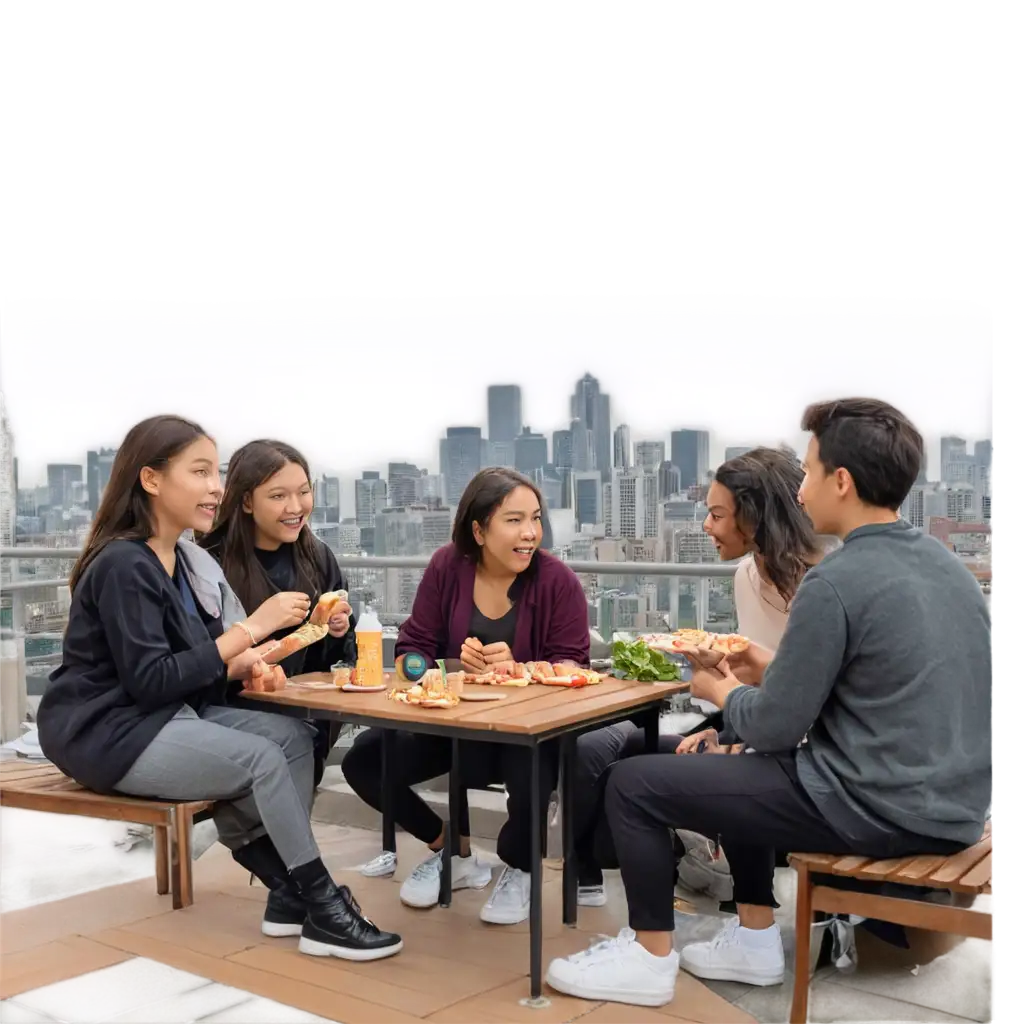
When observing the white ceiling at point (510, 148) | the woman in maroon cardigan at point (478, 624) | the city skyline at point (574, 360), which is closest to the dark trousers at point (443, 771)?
the woman in maroon cardigan at point (478, 624)

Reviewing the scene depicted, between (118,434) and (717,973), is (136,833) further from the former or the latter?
(717,973)

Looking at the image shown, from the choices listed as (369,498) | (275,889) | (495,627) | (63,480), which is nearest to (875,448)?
(495,627)

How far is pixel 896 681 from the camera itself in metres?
2.14

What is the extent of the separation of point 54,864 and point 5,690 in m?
1.39

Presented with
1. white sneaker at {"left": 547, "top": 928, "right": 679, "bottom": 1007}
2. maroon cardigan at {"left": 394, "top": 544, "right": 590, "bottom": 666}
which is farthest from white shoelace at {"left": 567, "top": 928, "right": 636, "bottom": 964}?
maroon cardigan at {"left": 394, "top": 544, "right": 590, "bottom": 666}

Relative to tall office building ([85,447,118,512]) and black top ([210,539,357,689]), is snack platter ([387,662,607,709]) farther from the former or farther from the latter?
tall office building ([85,447,118,512])

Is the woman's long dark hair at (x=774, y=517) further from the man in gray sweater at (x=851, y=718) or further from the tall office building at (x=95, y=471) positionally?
the tall office building at (x=95, y=471)

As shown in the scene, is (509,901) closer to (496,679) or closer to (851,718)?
(496,679)

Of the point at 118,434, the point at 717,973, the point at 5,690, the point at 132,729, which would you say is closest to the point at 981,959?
the point at 717,973

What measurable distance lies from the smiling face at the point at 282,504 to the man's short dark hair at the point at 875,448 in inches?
59.0

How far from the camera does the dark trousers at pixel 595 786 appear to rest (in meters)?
2.91

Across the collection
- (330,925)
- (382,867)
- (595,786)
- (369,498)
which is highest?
(369,498)

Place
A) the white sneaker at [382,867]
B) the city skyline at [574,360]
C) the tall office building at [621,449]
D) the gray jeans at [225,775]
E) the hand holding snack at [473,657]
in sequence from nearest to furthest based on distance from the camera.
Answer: the city skyline at [574,360]
the gray jeans at [225,775]
the hand holding snack at [473,657]
the white sneaker at [382,867]
the tall office building at [621,449]

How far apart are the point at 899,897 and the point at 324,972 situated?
1.23 meters
